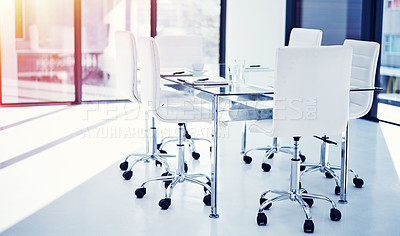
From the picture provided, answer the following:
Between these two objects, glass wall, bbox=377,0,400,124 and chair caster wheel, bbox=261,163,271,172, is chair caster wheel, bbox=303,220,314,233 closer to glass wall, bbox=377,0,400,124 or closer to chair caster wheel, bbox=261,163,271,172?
chair caster wheel, bbox=261,163,271,172

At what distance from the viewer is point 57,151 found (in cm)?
602

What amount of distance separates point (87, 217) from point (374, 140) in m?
3.77

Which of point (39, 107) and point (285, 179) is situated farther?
point (39, 107)

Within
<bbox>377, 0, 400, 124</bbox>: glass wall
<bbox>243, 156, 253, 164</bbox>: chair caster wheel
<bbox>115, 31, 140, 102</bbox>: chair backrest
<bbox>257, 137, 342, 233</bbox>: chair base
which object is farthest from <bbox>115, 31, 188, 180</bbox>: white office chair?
<bbox>377, 0, 400, 124</bbox>: glass wall

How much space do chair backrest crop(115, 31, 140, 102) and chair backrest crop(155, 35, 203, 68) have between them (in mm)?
1016

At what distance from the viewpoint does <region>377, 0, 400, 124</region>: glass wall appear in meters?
7.42

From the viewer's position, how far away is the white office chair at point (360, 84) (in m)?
4.84

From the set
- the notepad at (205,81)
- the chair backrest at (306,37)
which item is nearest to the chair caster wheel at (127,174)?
the notepad at (205,81)

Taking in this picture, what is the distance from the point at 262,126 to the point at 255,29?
5.25 meters

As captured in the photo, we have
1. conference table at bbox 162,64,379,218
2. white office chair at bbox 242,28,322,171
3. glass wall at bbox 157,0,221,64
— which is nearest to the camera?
conference table at bbox 162,64,379,218

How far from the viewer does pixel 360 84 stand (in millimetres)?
5000

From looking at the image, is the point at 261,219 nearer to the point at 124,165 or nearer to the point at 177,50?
the point at 124,165

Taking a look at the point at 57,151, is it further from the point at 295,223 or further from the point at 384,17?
the point at 384,17

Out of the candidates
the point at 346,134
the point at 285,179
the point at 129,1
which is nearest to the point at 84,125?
the point at 129,1
